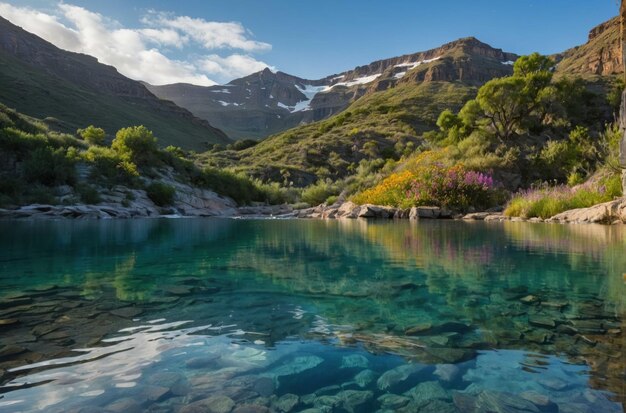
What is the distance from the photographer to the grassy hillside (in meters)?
46.3

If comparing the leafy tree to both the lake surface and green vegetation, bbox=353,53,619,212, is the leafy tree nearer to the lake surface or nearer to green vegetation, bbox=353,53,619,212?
green vegetation, bbox=353,53,619,212

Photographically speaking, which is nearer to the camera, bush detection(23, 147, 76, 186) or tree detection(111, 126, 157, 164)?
bush detection(23, 147, 76, 186)

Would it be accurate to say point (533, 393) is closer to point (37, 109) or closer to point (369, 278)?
point (369, 278)

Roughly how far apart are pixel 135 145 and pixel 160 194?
609 centimetres

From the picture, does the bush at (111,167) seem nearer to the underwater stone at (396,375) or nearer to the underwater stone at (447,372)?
the underwater stone at (396,375)

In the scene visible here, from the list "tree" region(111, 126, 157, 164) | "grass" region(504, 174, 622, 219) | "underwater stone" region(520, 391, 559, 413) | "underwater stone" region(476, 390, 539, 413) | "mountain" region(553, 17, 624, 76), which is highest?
"mountain" region(553, 17, 624, 76)

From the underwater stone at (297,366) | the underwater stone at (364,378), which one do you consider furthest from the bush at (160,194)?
the underwater stone at (364,378)

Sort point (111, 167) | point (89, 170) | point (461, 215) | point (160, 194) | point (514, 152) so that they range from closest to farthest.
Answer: point (461, 215) → point (514, 152) → point (89, 170) → point (111, 167) → point (160, 194)

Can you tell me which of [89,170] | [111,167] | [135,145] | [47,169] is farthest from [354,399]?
[135,145]

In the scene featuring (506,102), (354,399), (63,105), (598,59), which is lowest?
(354,399)

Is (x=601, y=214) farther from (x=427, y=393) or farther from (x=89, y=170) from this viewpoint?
(x=89, y=170)

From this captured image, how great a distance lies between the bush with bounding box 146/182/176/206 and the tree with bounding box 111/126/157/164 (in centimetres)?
430

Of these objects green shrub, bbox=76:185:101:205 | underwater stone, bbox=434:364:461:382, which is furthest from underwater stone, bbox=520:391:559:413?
green shrub, bbox=76:185:101:205

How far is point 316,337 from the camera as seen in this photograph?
297cm
